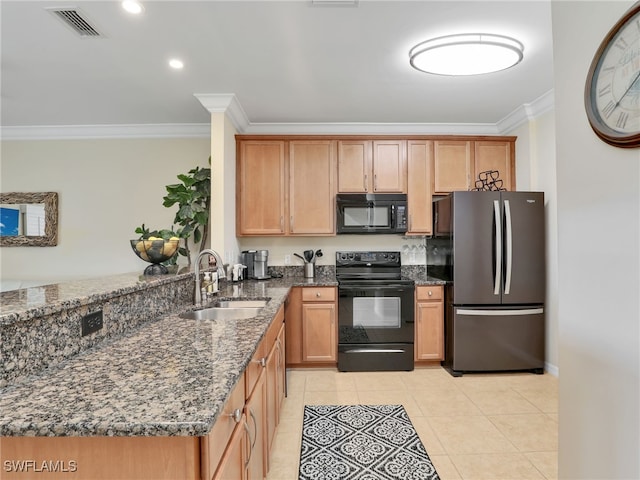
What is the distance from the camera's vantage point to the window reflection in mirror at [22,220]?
4.08m

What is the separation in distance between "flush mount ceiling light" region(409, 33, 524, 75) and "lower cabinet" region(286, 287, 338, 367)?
214 cm

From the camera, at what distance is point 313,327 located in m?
3.56

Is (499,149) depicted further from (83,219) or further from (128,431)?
(83,219)

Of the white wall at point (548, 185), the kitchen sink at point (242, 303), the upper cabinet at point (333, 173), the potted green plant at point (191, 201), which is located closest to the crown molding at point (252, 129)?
the upper cabinet at point (333, 173)

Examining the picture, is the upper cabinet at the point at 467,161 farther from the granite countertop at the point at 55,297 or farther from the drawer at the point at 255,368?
the granite countertop at the point at 55,297

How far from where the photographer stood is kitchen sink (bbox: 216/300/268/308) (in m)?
2.50

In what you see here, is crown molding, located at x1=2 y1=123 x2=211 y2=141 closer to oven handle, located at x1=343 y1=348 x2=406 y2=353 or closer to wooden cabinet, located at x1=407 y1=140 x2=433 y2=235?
wooden cabinet, located at x1=407 y1=140 x2=433 y2=235

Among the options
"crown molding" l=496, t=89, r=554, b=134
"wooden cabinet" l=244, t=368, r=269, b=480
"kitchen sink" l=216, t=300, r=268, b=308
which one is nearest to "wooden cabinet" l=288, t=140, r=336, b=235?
"kitchen sink" l=216, t=300, r=268, b=308

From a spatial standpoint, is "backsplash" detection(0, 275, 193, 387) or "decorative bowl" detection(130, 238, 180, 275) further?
"decorative bowl" detection(130, 238, 180, 275)

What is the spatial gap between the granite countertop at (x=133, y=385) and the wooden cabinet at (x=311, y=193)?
2.26 meters

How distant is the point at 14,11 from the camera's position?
6.72 ft

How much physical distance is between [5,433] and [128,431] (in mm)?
270

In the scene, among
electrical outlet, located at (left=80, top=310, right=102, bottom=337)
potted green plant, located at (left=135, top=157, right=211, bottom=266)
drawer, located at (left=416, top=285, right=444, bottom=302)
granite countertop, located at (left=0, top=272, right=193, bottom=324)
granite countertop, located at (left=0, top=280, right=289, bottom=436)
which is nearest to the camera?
granite countertop, located at (left=0, top=280, right=289, bottom=436)

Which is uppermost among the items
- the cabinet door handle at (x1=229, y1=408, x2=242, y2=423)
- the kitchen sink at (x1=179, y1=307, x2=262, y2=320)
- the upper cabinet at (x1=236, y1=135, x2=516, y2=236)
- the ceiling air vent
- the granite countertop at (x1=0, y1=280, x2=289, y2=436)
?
the ceiling air vent
